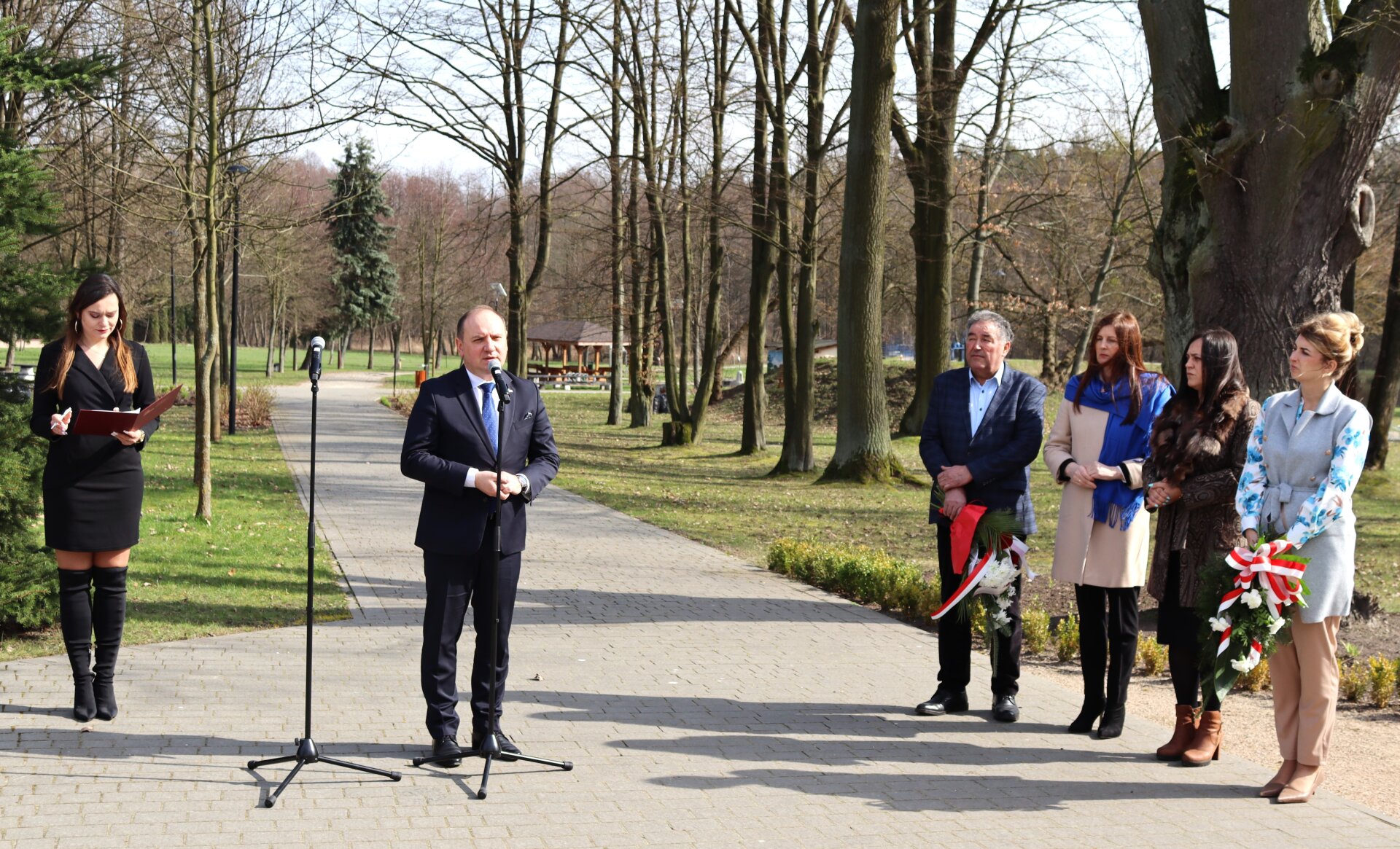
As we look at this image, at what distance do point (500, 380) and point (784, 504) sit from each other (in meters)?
13.1

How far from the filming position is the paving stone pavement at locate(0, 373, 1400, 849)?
16.0 feet

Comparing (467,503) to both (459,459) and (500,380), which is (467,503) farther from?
(500,380)

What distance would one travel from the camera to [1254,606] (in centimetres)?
533

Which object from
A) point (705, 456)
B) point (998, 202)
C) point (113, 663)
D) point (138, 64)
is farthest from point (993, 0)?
point (113, 663)

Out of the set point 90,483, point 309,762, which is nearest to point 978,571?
point 309,762

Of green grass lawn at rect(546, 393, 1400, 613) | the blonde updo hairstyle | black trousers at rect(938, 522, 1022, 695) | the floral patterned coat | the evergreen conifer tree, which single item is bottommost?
green grass lawn at rect(546, 393, 1400, 613)

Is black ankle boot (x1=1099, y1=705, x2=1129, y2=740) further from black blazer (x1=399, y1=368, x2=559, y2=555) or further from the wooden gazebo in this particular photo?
the wooden gazebo

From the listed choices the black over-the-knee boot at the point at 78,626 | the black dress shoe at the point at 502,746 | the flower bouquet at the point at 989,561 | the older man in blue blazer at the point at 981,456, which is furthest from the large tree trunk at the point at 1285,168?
the black over-the-knee boot at the point at 78,626

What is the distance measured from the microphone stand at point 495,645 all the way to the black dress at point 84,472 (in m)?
1.97

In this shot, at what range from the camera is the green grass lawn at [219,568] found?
8492 millimetres

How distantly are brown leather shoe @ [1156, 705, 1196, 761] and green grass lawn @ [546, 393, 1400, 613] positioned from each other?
3.97m

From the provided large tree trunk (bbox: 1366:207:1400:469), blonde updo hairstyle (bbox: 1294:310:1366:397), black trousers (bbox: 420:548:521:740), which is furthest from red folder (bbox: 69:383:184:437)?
large tree trunk (bbox: 1366:207:1400:469)

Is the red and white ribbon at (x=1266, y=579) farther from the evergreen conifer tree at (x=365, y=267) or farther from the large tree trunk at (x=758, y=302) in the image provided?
the evergreen conifer tree at (x=365, y=267)

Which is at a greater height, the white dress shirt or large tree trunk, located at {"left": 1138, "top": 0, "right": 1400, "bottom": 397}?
large tree trunk, located at {"left": 1138, "top": 0, "right": 1400, "bottom": 397}
